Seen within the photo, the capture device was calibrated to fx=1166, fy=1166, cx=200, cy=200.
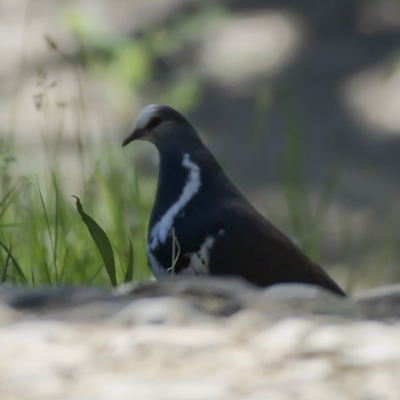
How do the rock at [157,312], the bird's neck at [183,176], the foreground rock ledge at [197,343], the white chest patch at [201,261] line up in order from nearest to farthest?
the foreground rock ledge at [197,343]
the rock at [157,312]
the white chest patch at [201,261]
the bird's neck at [183,176]

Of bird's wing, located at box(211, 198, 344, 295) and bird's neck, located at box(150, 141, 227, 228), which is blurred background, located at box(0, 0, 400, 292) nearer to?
bird's neck, located at box(150, 141, 227, 228)

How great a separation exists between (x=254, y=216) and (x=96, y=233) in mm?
477

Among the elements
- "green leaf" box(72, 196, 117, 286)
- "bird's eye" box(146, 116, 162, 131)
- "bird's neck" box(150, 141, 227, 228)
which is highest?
"bird's eye" box(146, 116, 162, 131)

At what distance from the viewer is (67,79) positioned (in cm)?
489

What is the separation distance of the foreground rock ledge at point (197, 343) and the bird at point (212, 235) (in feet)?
2.02

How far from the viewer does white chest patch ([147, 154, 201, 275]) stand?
220 cm

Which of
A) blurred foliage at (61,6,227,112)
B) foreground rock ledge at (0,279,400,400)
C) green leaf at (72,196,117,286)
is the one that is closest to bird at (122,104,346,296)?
green leaf at (72,196,117,286)

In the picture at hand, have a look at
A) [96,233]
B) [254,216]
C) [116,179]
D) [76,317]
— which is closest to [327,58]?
[116,179]

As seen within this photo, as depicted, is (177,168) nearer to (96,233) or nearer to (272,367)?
(96,233)

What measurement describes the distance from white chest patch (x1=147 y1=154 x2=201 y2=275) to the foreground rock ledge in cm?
64

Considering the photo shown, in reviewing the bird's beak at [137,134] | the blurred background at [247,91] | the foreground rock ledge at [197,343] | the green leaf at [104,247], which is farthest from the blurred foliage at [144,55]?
the foreground rock ledge at [197,343]

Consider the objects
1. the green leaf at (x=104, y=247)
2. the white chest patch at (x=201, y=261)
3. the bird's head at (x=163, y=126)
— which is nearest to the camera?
the green leaf at (x=104, y=247)

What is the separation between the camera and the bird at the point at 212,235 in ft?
7.11

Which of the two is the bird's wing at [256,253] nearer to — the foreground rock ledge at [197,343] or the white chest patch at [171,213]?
the white chest patch at [171,213]
